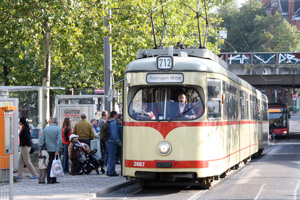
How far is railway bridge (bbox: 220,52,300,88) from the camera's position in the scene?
167ft

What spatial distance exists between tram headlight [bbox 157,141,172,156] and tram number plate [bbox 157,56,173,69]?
1.59 m

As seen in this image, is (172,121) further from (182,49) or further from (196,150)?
(182,49)

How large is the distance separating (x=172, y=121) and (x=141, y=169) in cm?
117

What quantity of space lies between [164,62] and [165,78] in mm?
366

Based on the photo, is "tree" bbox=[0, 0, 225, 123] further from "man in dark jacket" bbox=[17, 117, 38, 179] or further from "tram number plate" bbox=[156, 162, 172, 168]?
"tram number plate" bbox=[156, 162, 172, 168]

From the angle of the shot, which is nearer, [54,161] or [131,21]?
[54,161]

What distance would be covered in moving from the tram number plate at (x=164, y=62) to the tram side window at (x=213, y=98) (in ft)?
3.09

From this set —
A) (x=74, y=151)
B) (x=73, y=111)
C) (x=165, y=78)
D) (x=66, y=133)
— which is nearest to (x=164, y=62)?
(x=165, y=78)

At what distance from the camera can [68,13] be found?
72.2 ft

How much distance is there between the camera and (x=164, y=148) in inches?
551

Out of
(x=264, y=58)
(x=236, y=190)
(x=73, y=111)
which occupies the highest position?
(x=264, y=58)

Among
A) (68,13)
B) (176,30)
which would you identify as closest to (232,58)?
(176,30)

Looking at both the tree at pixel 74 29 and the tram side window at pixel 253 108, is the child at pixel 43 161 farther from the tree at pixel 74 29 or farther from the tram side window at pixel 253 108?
the tram side window at pixel 253 108

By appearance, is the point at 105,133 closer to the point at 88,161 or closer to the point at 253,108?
the point at 88,161
